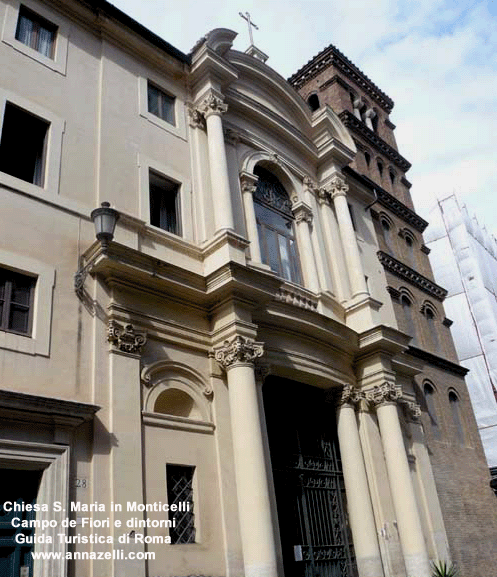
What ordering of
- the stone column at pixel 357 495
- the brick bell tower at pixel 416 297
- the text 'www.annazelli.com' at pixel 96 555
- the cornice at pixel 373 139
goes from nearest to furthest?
the text 'www.annazelli.com' at pixel 96 555, the stone column at pixel 357 495, the brick bell tower at pixel 416 297, the cornice at pixel 373 139

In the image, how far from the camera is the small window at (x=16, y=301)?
29.8 feet

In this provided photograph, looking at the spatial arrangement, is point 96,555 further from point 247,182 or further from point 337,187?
point 337,187

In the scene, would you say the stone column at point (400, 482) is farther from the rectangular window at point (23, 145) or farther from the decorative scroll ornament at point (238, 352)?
the rectangular window at point (23, 145)

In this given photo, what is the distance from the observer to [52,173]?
1080cm

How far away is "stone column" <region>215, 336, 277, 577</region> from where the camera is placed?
9.84m

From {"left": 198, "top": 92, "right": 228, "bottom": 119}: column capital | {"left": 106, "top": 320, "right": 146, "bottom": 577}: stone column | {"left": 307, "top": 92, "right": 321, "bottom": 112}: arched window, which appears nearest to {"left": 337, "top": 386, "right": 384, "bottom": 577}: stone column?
{"left": 106, "top": 320, "right": 146, "bottom": 577}: stone column

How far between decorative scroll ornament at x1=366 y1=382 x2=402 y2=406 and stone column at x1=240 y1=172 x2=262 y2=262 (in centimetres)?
437

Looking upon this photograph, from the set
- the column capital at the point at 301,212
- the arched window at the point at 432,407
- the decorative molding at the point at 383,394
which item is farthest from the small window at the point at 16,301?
the arched window at the point at 432,407

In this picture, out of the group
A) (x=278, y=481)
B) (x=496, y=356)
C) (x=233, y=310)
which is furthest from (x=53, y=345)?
(x=496, y=356)

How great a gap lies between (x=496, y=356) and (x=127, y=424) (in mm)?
26333

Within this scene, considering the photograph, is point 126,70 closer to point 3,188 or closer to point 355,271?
point 3,188

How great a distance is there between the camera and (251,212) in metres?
14.5

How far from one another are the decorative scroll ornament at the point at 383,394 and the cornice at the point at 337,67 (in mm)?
15997

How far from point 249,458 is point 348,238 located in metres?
8.07
